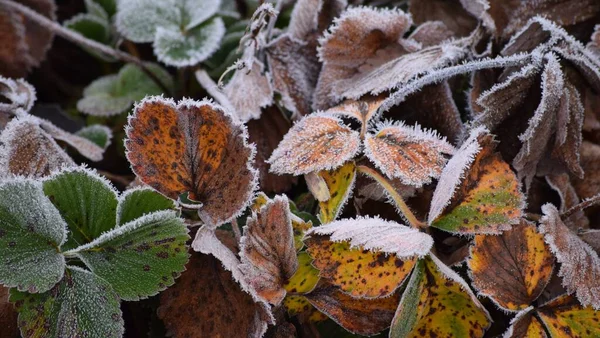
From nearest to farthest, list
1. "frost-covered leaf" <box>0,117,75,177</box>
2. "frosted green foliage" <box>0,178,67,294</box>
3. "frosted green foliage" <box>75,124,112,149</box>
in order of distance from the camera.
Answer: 1. "frosted green foliage" <box>0,178,67,294</box>
2. "frost-covered leaf" <box>0,117,75,177</box>
3. "frosted green foliage" <box>75,124,112,149</box>

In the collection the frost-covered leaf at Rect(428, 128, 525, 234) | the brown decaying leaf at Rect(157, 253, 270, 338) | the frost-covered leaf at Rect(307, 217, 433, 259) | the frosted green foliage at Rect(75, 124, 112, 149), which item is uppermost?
the frost-covered leaf at Rect(428, 128, 525, 234)

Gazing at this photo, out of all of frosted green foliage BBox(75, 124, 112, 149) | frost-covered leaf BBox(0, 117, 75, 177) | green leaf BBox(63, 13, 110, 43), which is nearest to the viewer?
frost-covered leaf BBox(0, 117, 75, 177)

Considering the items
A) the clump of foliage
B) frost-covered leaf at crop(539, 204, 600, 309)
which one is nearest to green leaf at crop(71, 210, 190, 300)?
the clump of foliage

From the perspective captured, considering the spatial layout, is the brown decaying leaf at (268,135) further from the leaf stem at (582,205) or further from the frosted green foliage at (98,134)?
the leaf stem at (582,205)

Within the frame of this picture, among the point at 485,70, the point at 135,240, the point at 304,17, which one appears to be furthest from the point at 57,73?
the point at 485,70

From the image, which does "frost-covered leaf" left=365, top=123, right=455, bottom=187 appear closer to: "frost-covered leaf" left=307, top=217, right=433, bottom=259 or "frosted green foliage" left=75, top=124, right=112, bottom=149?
"frost-covered leaf" left=307, top=217, right=433, bottom=259

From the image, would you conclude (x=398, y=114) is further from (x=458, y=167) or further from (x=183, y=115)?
(x=183, y=115)
